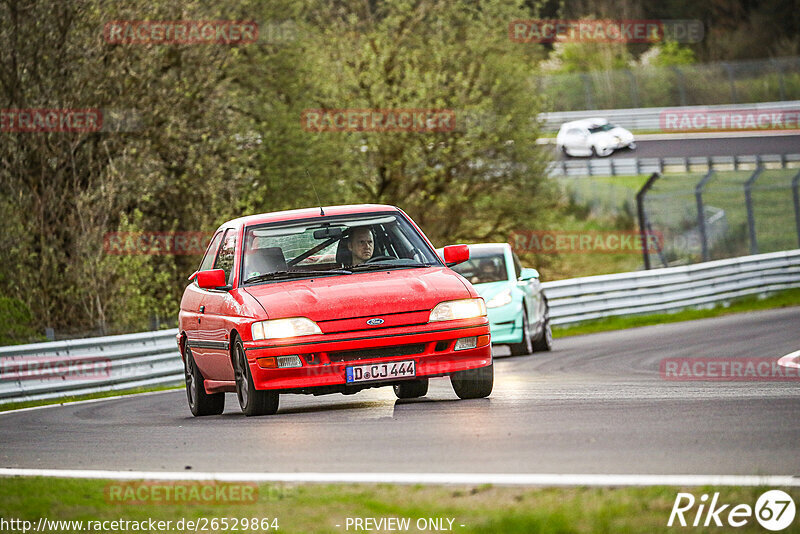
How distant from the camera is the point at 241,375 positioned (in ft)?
36.4

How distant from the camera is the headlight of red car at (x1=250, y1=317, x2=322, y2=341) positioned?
1046 centimetres

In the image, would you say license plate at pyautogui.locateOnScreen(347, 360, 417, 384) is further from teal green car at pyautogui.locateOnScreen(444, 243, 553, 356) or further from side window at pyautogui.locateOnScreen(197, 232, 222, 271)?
teal green car at pyautogui.locateOnScreen(444, 243, 553, 356)

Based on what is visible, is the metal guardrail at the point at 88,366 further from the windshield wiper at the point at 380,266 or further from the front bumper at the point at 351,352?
the front bumper at the point at 351,352

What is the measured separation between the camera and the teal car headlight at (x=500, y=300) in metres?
19.4

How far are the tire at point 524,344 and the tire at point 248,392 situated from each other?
8881mm

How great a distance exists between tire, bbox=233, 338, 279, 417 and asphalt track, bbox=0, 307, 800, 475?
6.0 inches

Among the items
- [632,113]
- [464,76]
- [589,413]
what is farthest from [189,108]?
[632,113]


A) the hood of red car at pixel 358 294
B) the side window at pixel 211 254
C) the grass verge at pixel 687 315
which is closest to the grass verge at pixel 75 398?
the side window at pixel 211 254

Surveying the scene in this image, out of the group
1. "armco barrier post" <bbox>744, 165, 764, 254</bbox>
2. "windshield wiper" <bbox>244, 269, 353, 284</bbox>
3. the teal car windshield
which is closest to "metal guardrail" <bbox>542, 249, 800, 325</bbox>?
"armco barrier post" <bbox>744, 165, 764, 254</bbox>

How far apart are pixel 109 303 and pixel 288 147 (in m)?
9.85

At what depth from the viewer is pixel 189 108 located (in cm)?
3011

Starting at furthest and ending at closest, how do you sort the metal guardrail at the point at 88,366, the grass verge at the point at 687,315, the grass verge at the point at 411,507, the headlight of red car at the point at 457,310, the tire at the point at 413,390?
the grass verge at the point at 687,315 → the metal guardrail at the point at 88,366 → the tire at the point at 413,390 → the headlight of red car at the point at 457,310 → the grass verge at the point at 411,507

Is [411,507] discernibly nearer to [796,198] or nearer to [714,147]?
[796,198]

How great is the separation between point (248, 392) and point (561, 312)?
1554 centimetres
